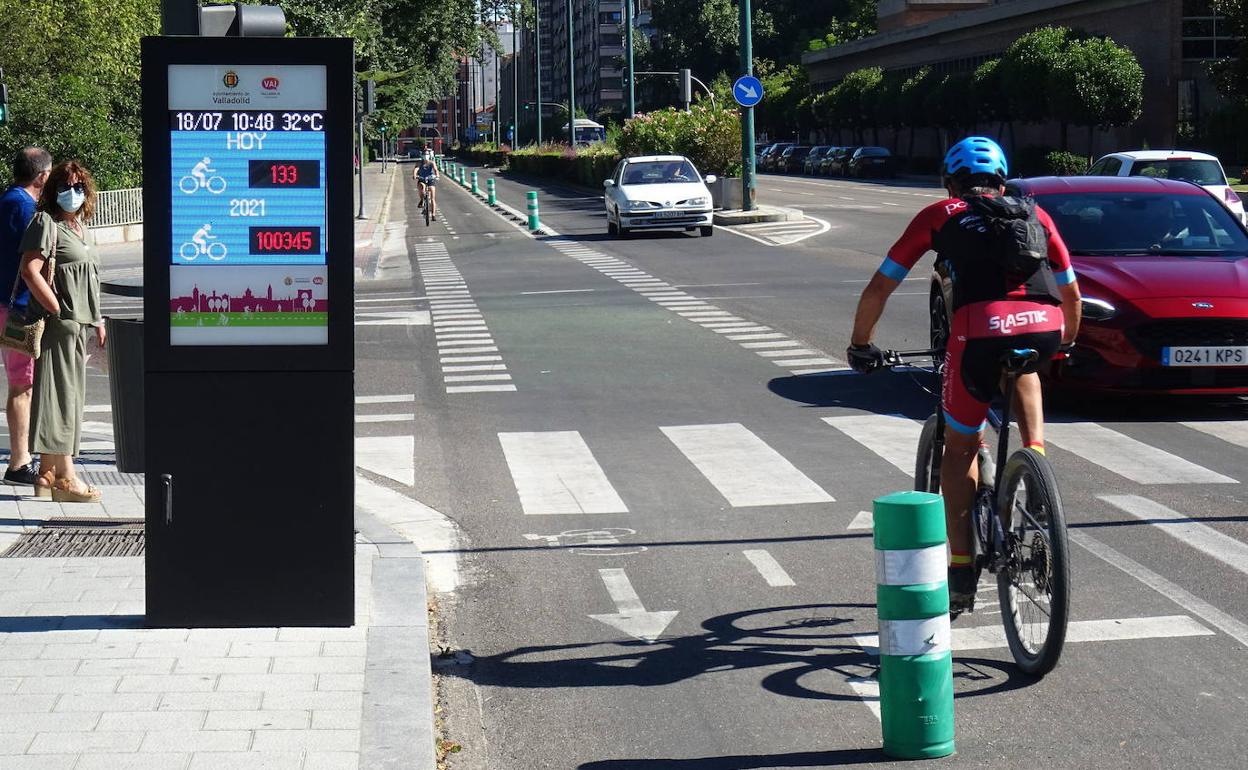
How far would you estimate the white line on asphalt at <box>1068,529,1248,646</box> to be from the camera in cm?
612

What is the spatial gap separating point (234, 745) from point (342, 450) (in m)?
1.52

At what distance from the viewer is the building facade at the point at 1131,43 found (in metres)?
63.3

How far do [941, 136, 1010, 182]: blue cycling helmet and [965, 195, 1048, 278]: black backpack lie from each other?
4.8 inches

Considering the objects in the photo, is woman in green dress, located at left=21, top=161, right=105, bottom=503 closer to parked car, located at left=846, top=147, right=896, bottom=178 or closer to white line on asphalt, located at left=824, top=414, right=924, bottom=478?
white line on asphalt, located at left=824, top=414, right=924, bottom=478

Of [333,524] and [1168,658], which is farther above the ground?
[333,524]

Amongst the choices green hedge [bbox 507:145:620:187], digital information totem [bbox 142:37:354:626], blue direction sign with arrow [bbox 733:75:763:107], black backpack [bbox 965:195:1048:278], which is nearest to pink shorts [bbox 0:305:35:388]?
digital information totem [bbox 142:37:354:626]

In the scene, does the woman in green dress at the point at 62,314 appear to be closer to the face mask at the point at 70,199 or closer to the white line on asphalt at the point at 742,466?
the face mask at the point at 70,199

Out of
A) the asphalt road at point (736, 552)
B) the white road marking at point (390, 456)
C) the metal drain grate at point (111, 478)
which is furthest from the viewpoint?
the white road marking at point (390, 456)

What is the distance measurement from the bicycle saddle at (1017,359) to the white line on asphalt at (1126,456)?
357cm

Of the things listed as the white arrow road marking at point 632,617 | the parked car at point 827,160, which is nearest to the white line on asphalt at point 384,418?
the white arrow road marking at point 632,617

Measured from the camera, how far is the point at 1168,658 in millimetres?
5758

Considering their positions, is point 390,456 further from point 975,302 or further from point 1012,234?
point 1012,234

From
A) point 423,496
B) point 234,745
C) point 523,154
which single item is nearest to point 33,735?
point 234,745

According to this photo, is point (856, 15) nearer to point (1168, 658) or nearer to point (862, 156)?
point (862, 156)
